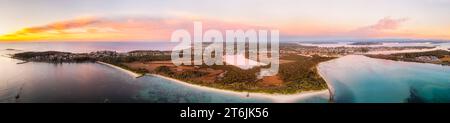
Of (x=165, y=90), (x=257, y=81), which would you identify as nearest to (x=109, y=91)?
(x=165, y=90)

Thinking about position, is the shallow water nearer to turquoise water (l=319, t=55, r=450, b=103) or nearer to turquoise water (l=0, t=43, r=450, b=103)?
turquoise water (l=0, t=43, r=450, b=103)

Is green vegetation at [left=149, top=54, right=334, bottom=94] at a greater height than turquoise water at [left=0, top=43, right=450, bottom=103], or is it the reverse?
green vegetation at [left=149, top=54, right=334, bottom=94]

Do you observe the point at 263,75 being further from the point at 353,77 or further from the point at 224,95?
the point at 353,77

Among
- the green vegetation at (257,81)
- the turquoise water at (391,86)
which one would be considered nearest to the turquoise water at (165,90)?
the turquoise water at (391,86)

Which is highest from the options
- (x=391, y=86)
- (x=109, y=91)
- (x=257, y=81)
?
(x=257, y=81)

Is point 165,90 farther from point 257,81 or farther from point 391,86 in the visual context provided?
point 391,86

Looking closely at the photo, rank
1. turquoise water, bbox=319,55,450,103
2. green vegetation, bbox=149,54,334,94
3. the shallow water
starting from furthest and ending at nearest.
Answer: turquoise water, bbox=319,55,450,103
green vegetation, bbox=149,54,334,94
the shallow water

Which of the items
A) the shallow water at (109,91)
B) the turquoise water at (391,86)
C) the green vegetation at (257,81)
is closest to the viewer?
the shallow water at (109,91)

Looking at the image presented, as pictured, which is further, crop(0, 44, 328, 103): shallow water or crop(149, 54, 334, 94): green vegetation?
crop(149, 54, 334, 94): green vegetation

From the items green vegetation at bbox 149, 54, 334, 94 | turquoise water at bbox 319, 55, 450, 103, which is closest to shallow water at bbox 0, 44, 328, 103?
green vegetation at bbox 149, 54, 334, 94

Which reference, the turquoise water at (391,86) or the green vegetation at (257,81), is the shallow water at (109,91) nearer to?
the green vegetation at (257,81)
